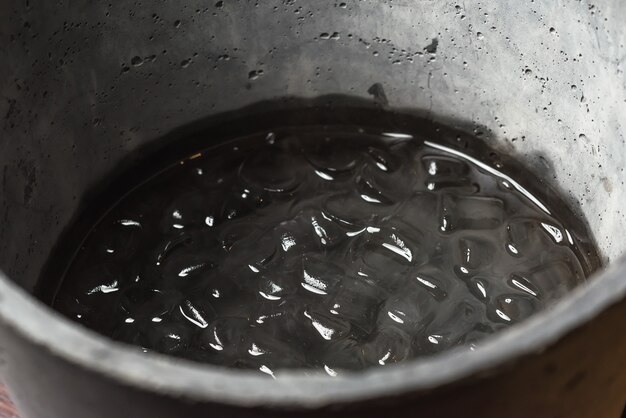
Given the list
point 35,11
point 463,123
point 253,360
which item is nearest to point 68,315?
point 253,360

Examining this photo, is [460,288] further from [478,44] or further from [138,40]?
[138,40]

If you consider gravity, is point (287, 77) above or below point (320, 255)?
above

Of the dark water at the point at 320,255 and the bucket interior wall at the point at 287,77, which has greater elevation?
the bucket interior wall at the point at 287,77

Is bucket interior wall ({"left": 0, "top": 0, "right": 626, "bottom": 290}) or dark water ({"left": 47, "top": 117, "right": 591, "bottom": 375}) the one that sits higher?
bucket interior wall ({"left": 0, "top": 0, "right": 626, "bottom": 290})

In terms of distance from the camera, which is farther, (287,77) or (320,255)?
(287,77)
